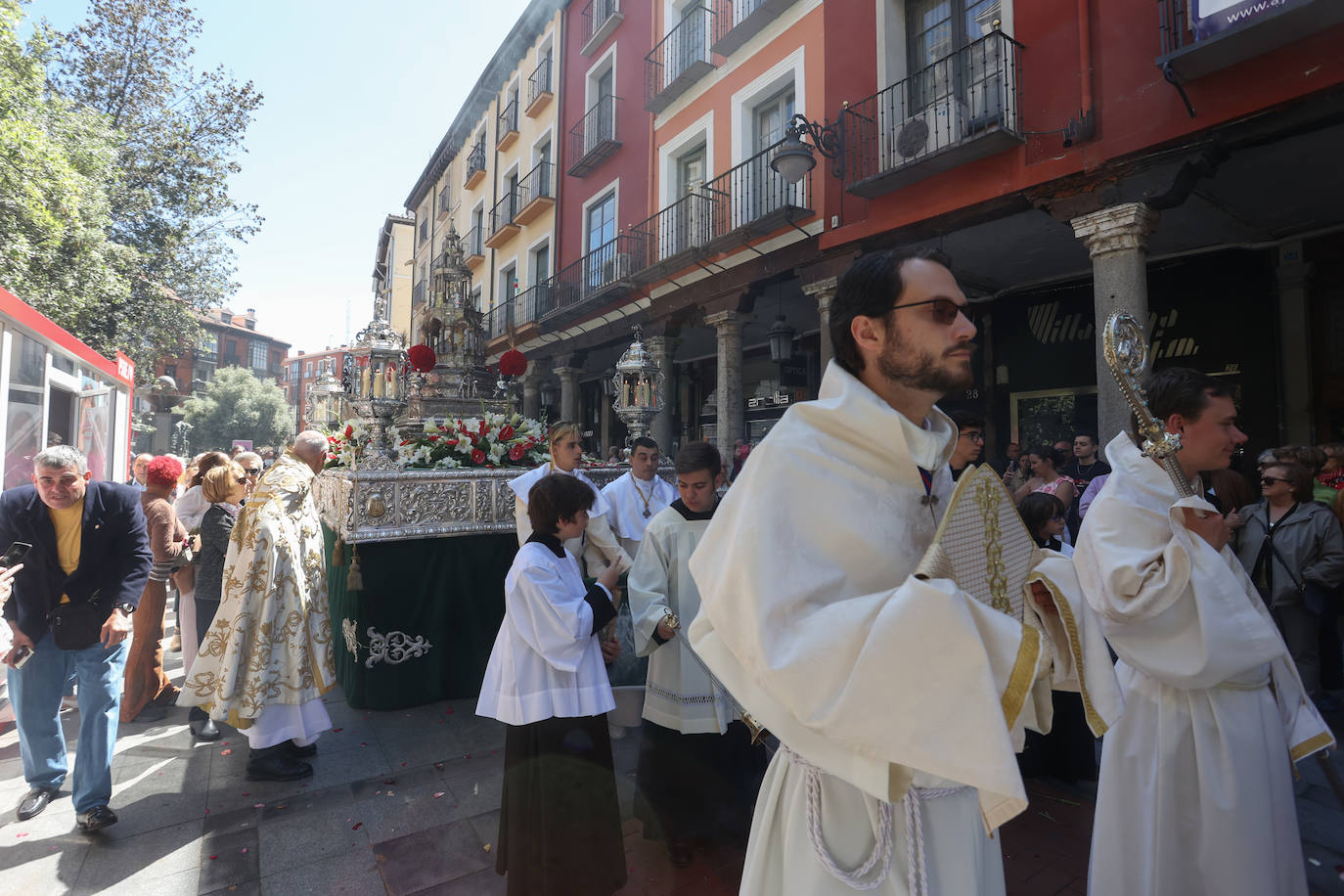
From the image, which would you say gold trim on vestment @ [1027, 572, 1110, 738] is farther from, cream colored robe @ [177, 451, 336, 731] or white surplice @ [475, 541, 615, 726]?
cream colored robe @ [177, 451, 336, 731]

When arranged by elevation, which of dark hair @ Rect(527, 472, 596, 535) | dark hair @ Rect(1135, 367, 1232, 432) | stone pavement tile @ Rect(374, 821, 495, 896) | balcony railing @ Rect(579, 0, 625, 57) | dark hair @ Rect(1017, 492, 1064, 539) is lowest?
stone pavement tile @ Rect(374, 821, 495, 896)

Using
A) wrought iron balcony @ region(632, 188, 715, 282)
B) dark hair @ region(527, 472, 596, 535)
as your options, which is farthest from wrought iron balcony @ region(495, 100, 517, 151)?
dark hair @ region(527, 472, 596, 535)

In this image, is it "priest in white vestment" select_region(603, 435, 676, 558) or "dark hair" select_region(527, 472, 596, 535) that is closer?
"dark hair" select_region(527, 472, 596, 535)

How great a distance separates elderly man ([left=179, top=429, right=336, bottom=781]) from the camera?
3.79 meters

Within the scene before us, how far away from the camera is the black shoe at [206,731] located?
4.34 meters

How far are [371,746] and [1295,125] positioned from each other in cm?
807

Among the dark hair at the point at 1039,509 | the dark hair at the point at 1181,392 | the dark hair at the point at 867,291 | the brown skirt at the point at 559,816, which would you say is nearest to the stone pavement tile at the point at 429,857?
the brown skirt at the point at 559,816

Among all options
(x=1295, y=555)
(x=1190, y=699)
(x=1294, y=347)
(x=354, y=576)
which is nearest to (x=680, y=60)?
(x=1294, y=347)

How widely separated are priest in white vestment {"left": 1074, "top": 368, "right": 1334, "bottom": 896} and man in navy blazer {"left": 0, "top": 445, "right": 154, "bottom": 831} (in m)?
4.29

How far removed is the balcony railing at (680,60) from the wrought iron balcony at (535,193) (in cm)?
429

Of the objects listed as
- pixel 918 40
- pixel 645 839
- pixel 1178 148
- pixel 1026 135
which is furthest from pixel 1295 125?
pixel 645 839

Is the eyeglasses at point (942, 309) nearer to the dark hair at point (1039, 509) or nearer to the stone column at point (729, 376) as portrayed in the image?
the dark hair at point (1039, 509)

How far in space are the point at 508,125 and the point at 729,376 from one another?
44.0 feet

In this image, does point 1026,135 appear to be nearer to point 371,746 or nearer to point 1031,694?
point 1031,694
